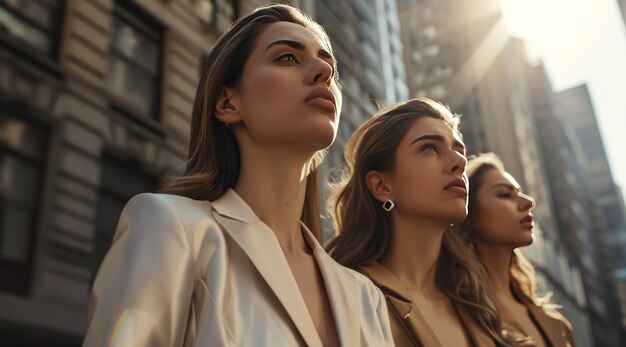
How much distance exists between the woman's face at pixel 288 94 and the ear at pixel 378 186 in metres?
1.36

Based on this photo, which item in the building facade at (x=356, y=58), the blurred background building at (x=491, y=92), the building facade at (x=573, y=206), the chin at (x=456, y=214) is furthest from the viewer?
the building facade at (x=573, y=206)

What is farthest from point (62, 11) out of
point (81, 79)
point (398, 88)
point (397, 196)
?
point (398, 88)

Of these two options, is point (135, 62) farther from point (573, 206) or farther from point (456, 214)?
point (573, 206)

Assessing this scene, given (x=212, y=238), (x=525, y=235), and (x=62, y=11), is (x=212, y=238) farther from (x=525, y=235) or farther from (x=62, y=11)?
(x=62, y=11)

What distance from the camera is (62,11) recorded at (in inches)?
406

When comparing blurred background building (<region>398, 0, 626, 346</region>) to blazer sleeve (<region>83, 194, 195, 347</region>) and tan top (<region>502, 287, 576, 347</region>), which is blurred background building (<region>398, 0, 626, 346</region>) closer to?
tan top (<region>502, 287, 576, 347</region>)

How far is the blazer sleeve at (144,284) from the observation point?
1.58m

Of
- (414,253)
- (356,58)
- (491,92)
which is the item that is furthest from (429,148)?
(491,92)

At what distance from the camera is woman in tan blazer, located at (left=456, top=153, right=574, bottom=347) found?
4.21m

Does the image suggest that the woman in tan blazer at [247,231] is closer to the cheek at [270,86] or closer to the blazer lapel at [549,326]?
the cheek at [270,86]

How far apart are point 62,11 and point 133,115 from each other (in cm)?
217

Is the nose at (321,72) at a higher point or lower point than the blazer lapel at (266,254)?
higher

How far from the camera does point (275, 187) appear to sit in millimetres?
2395

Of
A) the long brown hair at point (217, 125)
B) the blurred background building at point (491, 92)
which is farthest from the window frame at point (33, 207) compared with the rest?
the blurred background building at point (491, 92)
